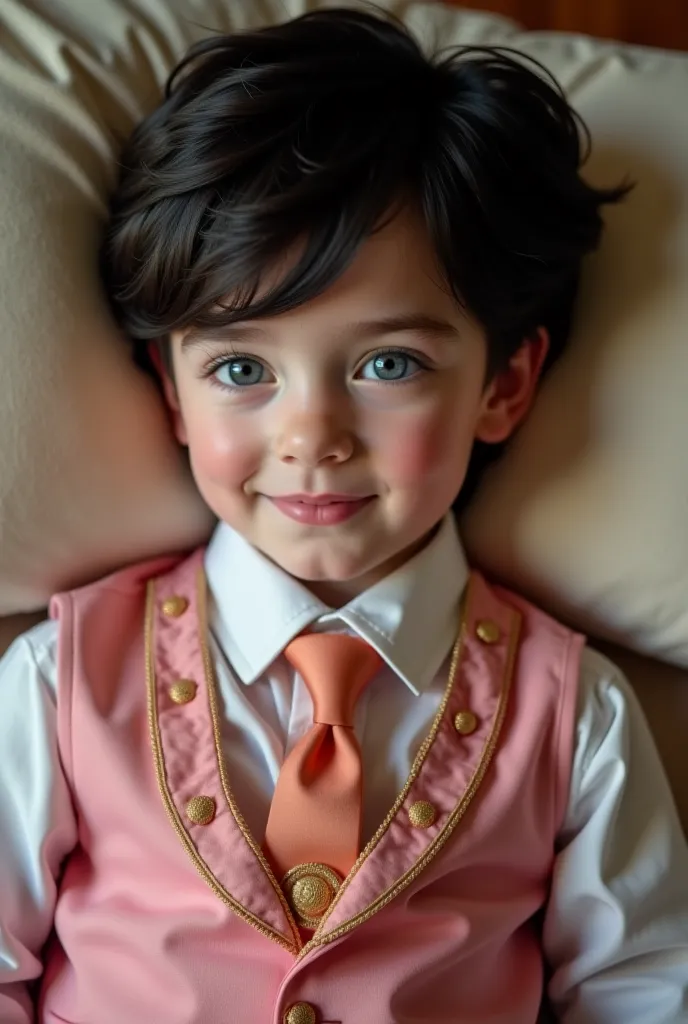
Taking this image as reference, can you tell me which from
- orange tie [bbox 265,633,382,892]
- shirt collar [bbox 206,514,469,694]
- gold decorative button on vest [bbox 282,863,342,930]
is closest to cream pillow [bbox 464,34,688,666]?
shirt collar [bbox 206,514,469,694]

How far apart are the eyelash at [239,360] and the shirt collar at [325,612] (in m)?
0.15

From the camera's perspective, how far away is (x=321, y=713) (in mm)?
833

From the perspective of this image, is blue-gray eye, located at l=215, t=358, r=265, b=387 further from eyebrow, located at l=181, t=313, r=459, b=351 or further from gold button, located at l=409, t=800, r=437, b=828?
gold button, located at l=409, t=800, r=437, b=828

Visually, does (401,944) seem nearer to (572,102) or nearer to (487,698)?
(487,698)

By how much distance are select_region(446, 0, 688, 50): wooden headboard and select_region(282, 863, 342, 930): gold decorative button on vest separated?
934 millimetres

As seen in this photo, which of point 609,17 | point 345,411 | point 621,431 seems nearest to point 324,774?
point 345,411

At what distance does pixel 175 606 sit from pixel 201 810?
177mm

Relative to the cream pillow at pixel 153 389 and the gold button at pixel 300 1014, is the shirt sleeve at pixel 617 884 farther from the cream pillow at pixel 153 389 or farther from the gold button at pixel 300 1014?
the gold button at pixel 300 1014

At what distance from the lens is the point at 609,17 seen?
3.92 ft

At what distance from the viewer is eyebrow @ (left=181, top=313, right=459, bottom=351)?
774 millimetres

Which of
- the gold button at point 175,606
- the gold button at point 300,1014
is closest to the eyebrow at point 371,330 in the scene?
the gold button at point 175,606

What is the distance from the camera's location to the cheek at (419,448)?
2.63 ft

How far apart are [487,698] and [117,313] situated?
44cm

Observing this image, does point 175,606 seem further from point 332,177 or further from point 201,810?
point 332,177
